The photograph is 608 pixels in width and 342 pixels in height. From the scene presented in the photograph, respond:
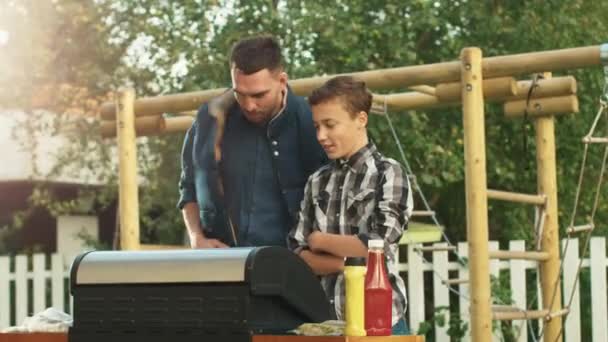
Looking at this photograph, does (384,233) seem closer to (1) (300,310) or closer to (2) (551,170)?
(1) (300,310)

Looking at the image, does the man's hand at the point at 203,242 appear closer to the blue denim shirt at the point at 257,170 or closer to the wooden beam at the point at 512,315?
the blue denim shirt at the point at 257,170

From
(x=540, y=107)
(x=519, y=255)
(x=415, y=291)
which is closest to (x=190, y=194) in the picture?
(x=519, y=255)

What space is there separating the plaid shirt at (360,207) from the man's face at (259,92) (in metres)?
0.25

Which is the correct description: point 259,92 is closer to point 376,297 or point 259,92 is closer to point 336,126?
point 336,126

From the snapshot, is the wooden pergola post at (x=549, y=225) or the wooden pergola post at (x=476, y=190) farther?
the wooden pergola post at (x=549, y=225)

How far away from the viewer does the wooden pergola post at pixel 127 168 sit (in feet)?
25.1

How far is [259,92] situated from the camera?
368cm

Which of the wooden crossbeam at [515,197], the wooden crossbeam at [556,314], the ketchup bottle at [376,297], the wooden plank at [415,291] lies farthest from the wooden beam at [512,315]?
the ketchup bottle at [376,297]

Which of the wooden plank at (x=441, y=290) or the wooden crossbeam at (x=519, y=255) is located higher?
the wooden crossbeam at (x=519, y=255)

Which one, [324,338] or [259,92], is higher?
[259,92]

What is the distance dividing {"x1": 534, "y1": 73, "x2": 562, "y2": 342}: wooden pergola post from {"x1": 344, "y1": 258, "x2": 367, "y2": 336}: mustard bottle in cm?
463

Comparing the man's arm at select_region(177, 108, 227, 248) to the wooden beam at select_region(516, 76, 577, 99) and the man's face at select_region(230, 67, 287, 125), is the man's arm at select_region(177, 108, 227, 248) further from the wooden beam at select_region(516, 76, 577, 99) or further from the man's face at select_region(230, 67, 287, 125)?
the wooden beam at select_region(516, 76, 577, 99)

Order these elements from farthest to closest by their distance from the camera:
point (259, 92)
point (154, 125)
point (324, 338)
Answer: point (154, 125)
point (259, 92)
point (324, 338)

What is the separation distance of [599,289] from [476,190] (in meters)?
2.73
